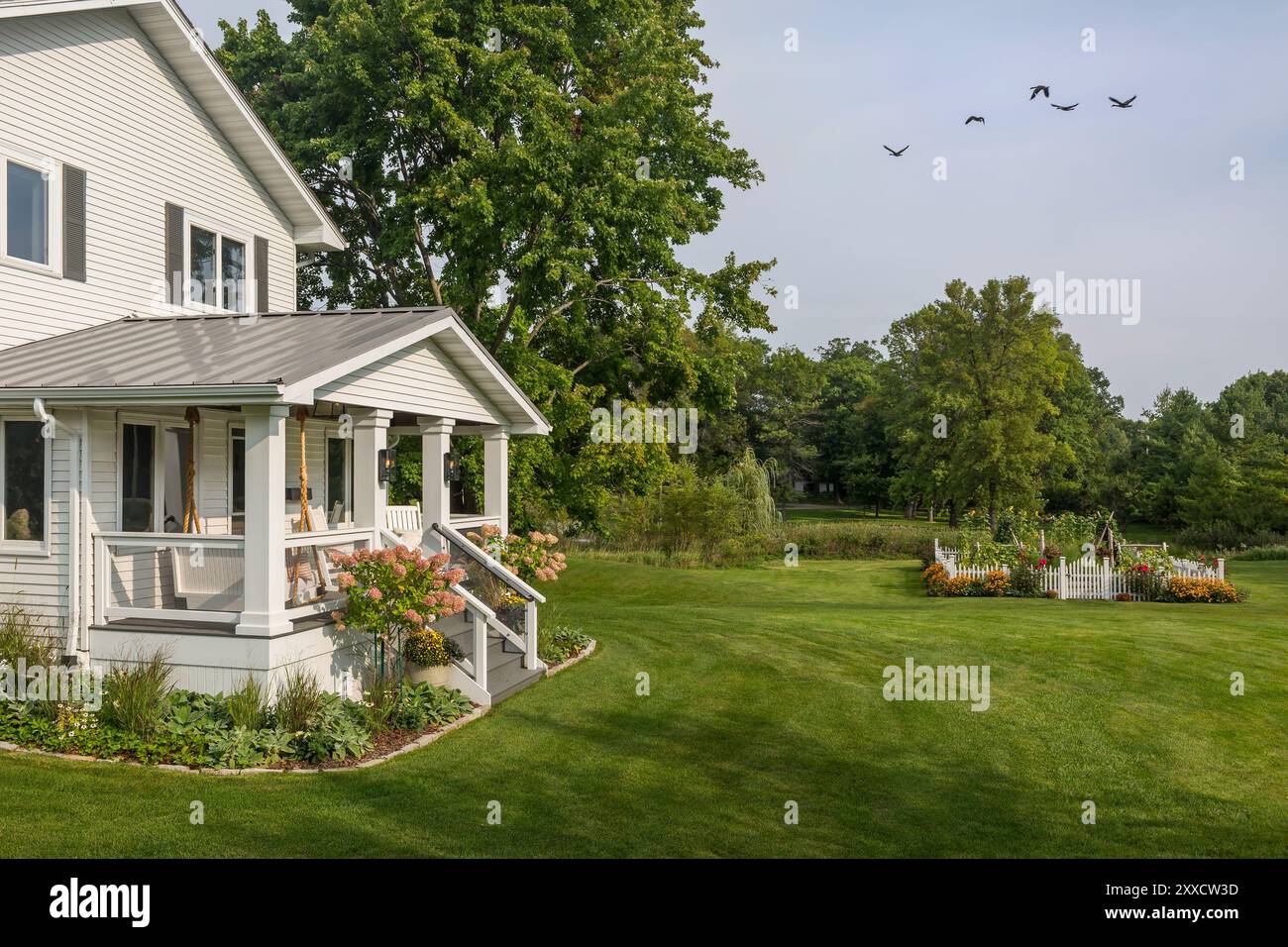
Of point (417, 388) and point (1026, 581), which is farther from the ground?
point (417, 388)

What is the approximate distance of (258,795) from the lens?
7391mm

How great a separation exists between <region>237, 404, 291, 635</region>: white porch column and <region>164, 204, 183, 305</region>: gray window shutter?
18.9ft

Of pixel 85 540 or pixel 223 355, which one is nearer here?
pixel 85 540

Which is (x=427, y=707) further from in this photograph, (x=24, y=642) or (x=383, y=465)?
(x=24, y=642)

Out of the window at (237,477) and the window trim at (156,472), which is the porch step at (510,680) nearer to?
the window trim at (156,472)

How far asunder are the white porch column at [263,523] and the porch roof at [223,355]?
1.16 feet

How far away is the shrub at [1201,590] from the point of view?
69.4 ft

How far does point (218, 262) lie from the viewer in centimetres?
1458

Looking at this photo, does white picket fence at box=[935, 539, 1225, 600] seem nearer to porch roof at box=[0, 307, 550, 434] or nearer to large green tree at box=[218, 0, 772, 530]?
large green tree at box=[218, 0, 772, 530]

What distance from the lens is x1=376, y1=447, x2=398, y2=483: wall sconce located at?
11016 millimetres

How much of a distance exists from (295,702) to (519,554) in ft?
16.7

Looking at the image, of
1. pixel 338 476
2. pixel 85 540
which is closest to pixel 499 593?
pixel 85 540

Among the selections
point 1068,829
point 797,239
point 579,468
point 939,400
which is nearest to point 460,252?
point 579,468

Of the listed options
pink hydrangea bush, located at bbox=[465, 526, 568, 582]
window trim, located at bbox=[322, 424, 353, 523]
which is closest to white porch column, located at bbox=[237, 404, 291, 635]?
pink hydrangea bush, located at bbox=[465, 526, 568, 582]
